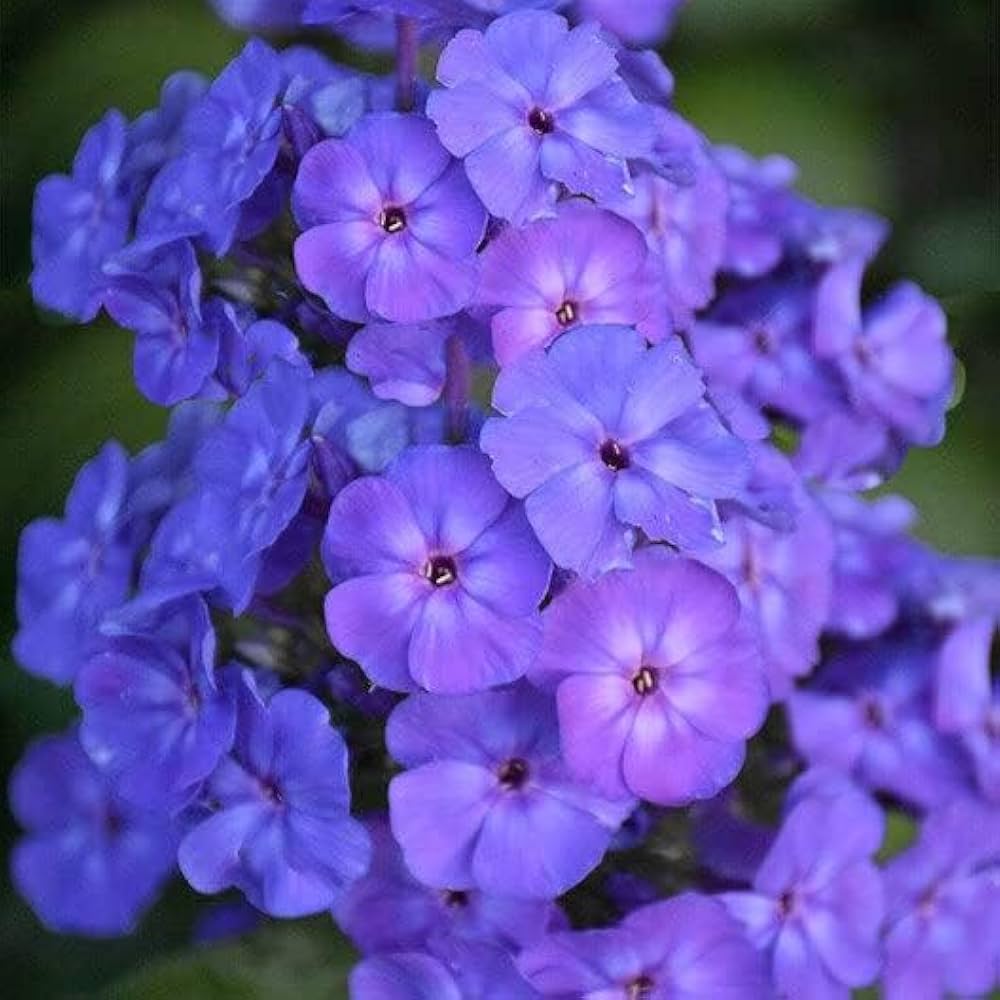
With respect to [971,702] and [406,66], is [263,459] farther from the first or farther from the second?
[971,702]

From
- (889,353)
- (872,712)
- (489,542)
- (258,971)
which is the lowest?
(258,971)

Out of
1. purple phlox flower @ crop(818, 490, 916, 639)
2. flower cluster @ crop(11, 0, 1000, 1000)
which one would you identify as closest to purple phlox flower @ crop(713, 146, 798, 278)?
flower cluster @ crop(11, 0, 1000, 1000)

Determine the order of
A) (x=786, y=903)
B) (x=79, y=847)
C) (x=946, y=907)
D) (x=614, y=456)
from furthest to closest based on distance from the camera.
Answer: (x=79, y=847) → (x=946, y=907) → (x=786, y=903) → (x=614, y=456)

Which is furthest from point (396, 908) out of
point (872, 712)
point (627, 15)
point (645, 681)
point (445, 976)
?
point (627, 15)

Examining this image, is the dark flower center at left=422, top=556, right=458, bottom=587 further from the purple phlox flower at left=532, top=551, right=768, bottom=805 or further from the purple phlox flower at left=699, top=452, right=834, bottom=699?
the purple phlox flower at left=699, top=452, right=834, bottom=699

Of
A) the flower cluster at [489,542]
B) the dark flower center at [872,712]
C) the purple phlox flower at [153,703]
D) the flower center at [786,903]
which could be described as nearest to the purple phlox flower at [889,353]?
the flower cluster at [489,542]
